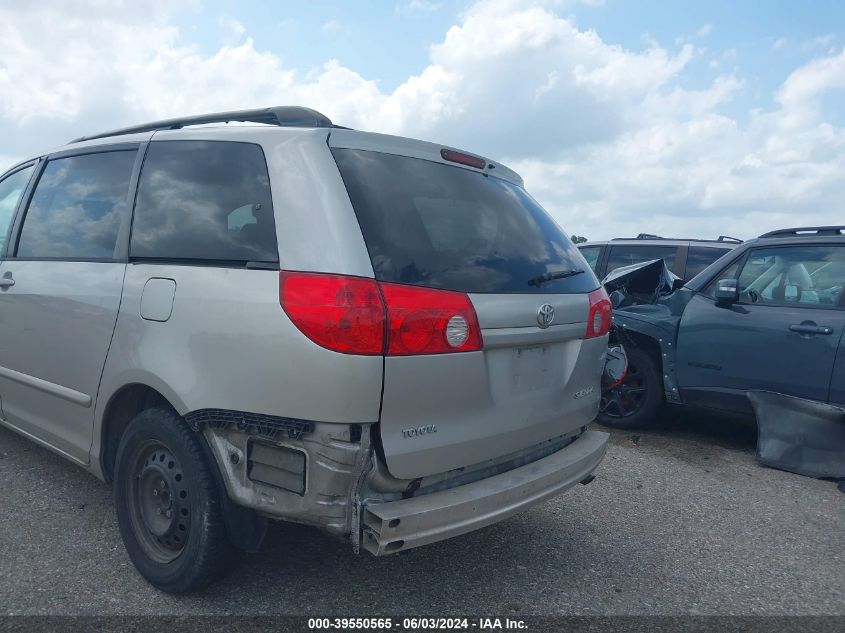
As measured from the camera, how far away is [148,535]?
285 centimetres

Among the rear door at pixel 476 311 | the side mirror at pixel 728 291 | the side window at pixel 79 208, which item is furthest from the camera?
the side mirror at pixel 728 291

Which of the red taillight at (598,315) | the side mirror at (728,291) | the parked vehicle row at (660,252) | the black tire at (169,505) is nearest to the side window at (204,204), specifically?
the black tire at (169,505)

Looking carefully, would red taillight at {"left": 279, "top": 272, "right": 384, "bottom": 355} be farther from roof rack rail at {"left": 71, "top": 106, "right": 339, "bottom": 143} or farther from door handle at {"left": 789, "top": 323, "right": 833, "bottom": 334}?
door handle at {"left": 789, "top": 323, "right": 833, "bottom": 334}

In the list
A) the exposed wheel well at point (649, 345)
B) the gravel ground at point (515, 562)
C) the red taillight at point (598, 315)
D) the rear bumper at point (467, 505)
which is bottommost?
the gravel ground at point (515, 562)

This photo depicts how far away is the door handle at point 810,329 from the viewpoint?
4.66 metres

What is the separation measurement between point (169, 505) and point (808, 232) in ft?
16.0

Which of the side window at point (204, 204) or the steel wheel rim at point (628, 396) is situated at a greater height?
the side window at point (204, 204)

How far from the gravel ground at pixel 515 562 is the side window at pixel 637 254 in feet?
13.8

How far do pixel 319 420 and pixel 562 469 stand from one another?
1179 mm

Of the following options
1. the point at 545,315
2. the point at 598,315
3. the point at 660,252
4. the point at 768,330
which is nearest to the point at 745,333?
the point at 768,330

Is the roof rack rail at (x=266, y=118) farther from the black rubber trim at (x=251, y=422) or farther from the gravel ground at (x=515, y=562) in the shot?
the gravel ground at (x=515, y=562)

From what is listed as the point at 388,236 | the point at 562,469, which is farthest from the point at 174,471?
the point at 562,469

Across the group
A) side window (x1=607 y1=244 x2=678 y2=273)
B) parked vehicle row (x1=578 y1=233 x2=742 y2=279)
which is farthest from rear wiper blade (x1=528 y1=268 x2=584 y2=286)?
side window (x1=607 y1=244 x2=678 y2=273)

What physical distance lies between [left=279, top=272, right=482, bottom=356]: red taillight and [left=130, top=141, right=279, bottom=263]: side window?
0.24 m
